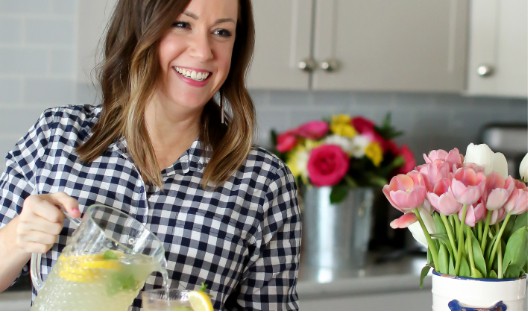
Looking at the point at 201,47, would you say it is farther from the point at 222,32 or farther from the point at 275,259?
the point at 275,259

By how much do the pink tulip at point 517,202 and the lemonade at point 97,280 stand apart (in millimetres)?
459

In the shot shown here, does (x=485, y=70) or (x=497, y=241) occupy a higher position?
(x=485, y=70)

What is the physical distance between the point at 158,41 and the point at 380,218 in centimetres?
173

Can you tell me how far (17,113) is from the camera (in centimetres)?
281

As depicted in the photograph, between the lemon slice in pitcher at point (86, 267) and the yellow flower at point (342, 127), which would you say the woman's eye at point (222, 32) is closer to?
the lemon slice in pitcher at point (86, 267)

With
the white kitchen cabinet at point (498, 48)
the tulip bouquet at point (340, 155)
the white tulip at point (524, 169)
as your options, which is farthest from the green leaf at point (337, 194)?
the white tulip at point (524, 169)

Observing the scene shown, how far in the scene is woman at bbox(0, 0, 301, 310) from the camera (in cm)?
168

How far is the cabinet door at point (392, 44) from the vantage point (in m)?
2.90

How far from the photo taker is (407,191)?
124 cm

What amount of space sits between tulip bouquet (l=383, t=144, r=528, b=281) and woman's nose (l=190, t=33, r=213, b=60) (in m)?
0.52

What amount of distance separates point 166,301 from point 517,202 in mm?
461

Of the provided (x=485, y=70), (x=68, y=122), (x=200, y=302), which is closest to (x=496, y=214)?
(x=200, y=302)

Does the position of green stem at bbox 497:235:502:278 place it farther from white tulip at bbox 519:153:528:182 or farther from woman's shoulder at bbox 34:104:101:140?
woman's shoulder at bbox 34:104:101:140

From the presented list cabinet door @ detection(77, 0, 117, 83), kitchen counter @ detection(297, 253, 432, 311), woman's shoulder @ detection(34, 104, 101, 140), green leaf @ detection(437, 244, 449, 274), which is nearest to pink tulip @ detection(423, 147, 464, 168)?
green leaf @ detection(437, 244, 449, 274)
